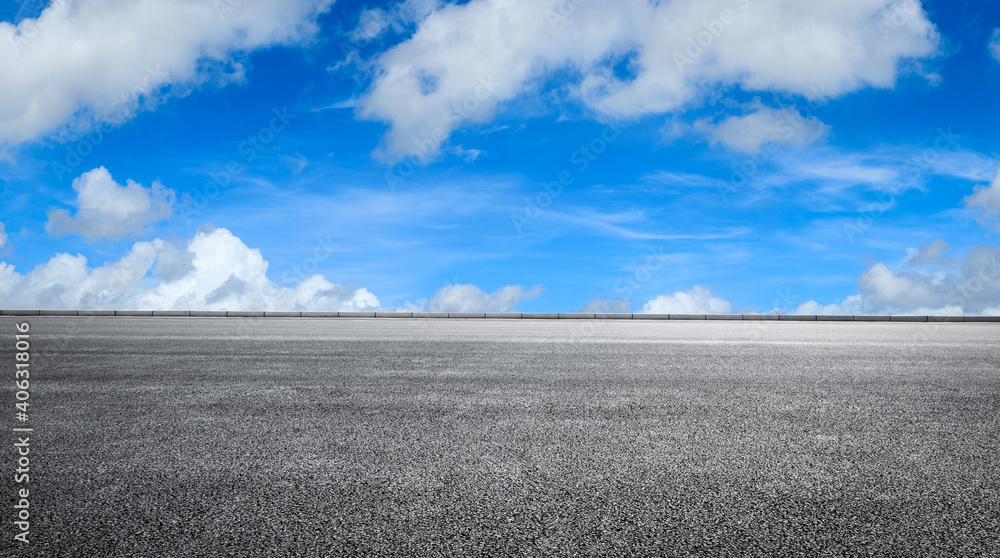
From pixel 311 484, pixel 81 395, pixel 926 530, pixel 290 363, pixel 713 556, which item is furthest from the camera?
pixel 290 363

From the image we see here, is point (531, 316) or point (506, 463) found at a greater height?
point (531, 316)

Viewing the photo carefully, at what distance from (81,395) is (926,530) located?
18.8ft

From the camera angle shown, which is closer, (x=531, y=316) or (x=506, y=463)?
(x=506, y=463)

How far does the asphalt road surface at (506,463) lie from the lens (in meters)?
2.34

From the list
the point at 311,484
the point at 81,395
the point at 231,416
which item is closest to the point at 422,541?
the point at 311,484

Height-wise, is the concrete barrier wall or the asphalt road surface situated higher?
the concrete barrier wall

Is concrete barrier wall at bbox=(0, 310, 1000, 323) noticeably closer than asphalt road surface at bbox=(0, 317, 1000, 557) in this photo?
No

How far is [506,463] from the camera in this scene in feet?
10.7

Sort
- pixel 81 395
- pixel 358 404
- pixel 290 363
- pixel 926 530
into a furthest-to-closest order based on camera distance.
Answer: pixel 290 363
pixel 81 395
pixel 358 404
pixel 926 530

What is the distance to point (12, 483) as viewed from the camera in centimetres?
304

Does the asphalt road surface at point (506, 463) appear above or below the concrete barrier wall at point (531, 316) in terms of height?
below

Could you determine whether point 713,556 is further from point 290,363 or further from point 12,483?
point 290,363

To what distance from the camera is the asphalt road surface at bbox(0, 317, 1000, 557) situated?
2338 mm

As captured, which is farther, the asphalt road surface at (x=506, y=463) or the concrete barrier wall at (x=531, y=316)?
the concrete barrier wall at (x=531, y=316)
